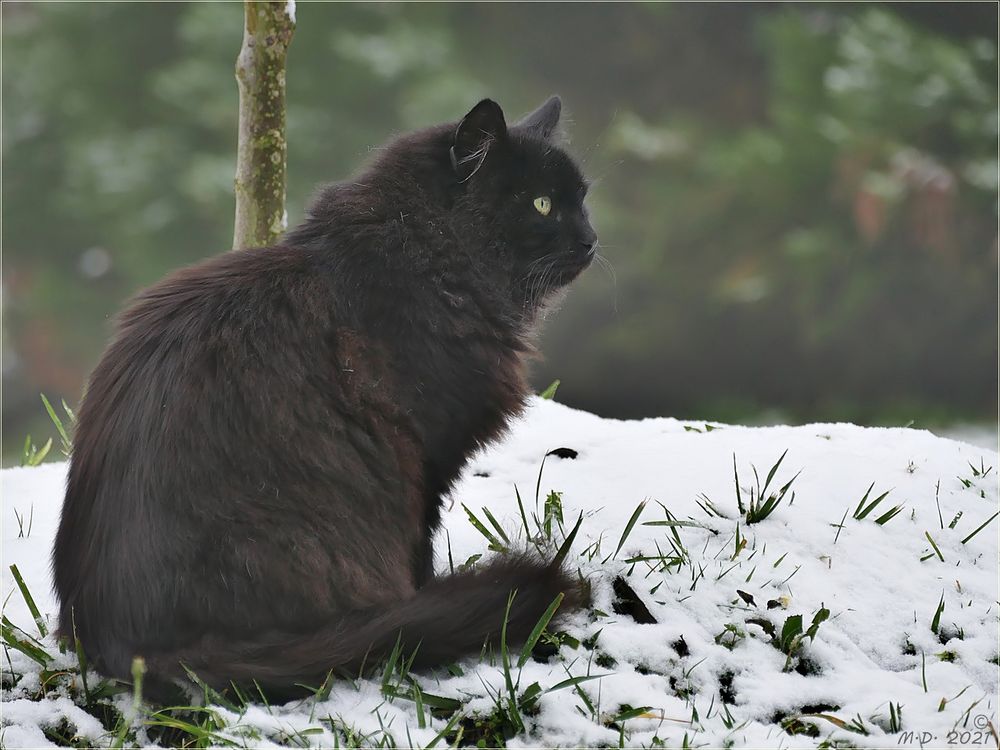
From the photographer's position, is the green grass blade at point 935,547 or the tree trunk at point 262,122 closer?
the green grass blade at point 935,547

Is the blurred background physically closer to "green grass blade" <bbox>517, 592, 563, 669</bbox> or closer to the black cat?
the black cat

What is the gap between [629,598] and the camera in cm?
224

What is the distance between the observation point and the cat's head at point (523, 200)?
255cm

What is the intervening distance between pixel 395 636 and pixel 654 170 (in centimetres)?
892

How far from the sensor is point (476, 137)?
2537 millimetres

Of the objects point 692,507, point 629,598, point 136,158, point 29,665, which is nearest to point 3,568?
point 29,665

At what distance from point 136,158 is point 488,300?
8.11 meters

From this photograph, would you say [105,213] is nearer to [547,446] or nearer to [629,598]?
[547,446]

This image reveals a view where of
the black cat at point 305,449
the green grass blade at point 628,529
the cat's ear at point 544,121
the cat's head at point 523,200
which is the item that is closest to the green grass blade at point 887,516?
the green grass blade at point 628,529

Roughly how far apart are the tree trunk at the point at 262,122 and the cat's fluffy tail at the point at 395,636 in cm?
165

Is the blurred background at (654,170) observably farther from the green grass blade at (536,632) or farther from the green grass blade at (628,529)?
the green grass blade at (536,632)

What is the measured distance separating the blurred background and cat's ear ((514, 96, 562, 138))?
18.6 feet

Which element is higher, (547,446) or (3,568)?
(547,446)

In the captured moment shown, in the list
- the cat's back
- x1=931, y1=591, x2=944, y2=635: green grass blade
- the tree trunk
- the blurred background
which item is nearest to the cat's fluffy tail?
the cat's back
